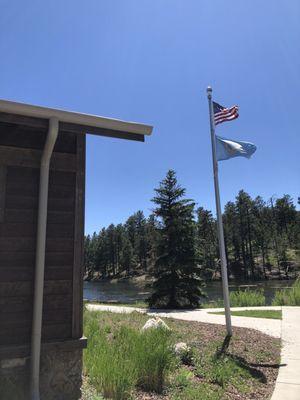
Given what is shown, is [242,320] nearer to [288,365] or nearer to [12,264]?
[288,365]

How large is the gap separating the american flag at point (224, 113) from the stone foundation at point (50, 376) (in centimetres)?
673

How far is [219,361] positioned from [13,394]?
3530 mm

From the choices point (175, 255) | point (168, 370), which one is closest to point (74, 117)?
point (168, 370)

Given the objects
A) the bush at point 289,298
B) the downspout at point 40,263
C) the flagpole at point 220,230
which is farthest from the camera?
the bush at point 289,298

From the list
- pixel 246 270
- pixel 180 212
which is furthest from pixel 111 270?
pixel 180 212

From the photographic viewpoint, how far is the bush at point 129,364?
15.3ft

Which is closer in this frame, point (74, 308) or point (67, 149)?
point (74, 308)

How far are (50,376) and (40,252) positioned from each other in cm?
132

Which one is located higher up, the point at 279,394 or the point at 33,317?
the point at 33,317

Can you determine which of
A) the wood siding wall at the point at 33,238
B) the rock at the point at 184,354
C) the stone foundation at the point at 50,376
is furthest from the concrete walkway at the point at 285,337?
the wood siding wall at the point at 33,238

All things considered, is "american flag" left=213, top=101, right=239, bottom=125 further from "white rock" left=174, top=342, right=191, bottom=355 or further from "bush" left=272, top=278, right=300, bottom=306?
"bush" left=272, top=278, right=300, bottom=306

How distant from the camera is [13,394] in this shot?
4.02 meters

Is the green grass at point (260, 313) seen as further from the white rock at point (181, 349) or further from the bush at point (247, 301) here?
the white rock at point (181, 349)

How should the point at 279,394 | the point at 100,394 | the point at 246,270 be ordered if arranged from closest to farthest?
the point at 100,394, the point at 279,394, the point at 246,270
